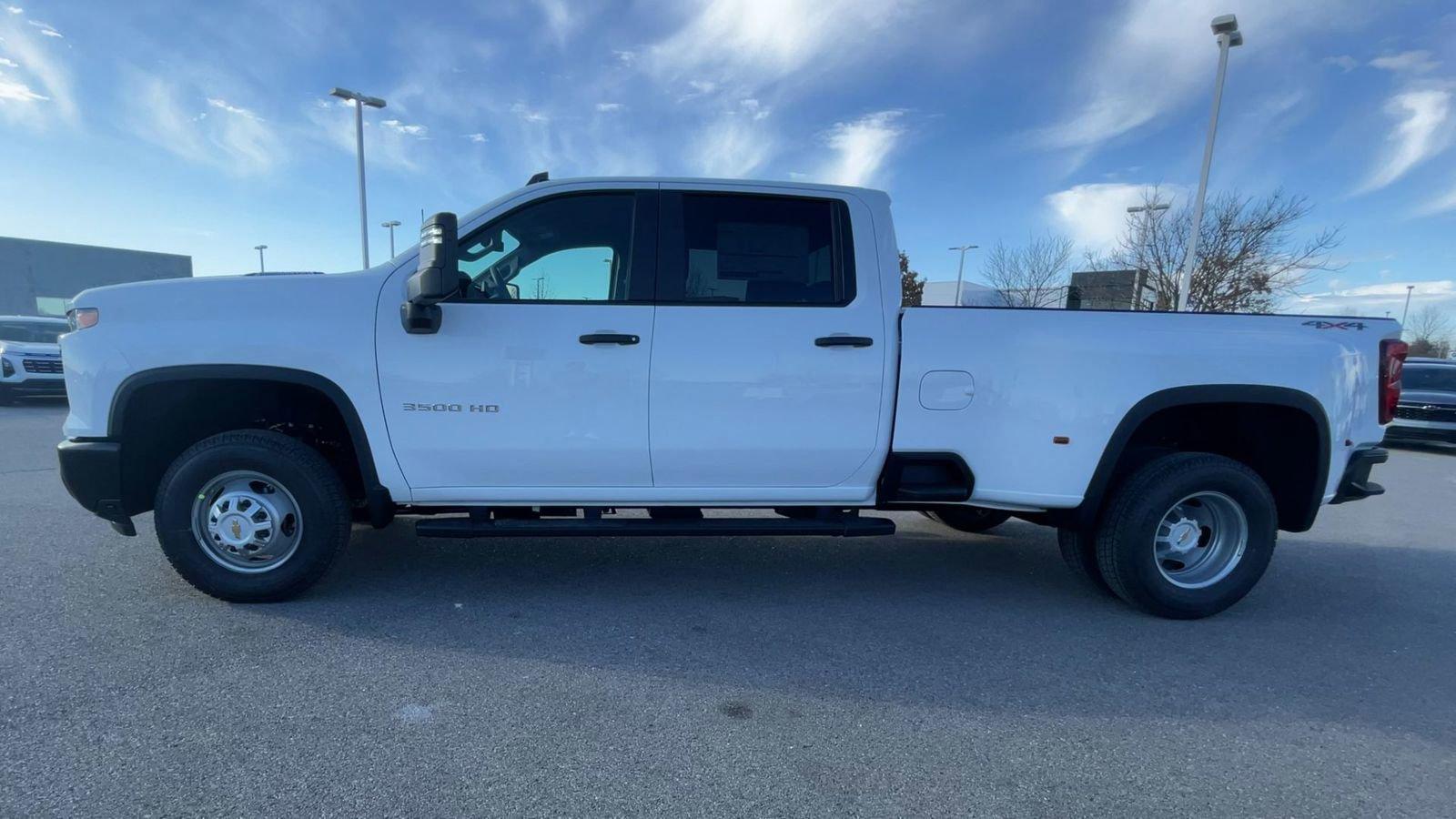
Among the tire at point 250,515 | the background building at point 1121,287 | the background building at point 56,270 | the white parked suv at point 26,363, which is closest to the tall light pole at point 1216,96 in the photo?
the background building at point 1121,287

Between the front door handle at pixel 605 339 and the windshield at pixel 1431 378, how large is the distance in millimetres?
14747

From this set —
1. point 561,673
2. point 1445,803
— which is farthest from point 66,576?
point 1445,803

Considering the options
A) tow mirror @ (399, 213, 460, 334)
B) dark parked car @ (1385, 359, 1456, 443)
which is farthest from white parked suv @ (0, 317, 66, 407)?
dark parked car @ (1385, 359, 1456, 443)

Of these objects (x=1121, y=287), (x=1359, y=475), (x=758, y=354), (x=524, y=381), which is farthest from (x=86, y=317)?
(x=1121, y=287)

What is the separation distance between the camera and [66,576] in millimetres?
3865

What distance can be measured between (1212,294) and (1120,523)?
1702cm

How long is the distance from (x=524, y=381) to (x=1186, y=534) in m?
3.54

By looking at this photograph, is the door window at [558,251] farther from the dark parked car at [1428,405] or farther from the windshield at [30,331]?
the windshield at [30,331]

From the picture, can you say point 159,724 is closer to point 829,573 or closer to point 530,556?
point 530,556

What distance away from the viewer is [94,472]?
334 centimetres

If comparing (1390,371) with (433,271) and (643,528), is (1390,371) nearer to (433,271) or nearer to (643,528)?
(643,528)

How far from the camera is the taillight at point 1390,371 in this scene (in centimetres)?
361

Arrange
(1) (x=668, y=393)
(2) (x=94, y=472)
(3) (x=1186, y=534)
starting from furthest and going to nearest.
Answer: (3) (x=1186, y=534) → (1) (x=668, y=393) → (2) (x=94, y=472)

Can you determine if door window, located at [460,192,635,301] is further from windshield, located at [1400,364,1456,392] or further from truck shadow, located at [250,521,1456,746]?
windshield, located at [1400,364,1456,392]
